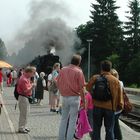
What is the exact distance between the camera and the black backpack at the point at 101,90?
9.89m

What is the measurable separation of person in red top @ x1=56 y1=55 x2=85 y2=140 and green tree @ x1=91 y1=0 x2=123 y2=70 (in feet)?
263

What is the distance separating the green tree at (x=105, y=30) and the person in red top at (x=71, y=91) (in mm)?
80306

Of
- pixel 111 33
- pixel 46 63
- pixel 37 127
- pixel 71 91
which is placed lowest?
pixel 37 127

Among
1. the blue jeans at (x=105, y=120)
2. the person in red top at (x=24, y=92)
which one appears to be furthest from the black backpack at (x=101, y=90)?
the person in red top at (x=24, y=92)

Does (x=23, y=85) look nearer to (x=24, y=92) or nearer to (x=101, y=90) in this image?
(x=24, y=92)

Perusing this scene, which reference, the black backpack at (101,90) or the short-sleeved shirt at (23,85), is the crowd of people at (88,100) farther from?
the short-sleeved shirt at (23,85)

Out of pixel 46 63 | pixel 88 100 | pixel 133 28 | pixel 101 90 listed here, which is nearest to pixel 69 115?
pixel 88 100

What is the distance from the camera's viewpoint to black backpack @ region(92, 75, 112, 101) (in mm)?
9891

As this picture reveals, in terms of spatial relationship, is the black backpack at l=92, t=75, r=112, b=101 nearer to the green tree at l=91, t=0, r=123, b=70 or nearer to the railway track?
the railway track

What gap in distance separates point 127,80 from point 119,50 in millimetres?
11678

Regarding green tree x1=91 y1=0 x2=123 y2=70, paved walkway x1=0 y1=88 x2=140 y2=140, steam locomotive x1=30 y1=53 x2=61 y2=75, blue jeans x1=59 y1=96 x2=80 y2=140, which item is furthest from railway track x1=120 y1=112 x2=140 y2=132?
green tree x1=91 y1=0 x2=123 y2=70

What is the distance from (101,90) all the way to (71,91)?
780 mm

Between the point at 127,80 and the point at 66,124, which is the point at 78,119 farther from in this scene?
the point at 127,80

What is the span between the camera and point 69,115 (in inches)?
417
